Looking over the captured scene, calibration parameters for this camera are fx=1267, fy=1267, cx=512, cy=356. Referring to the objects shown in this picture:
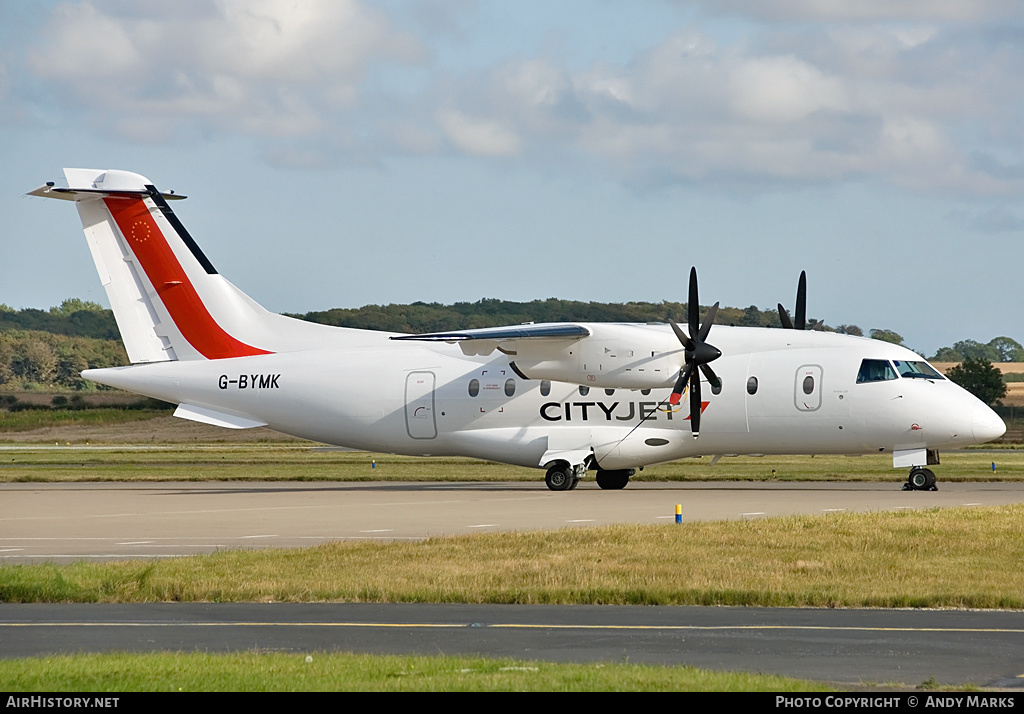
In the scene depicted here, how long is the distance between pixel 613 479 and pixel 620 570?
827 inches

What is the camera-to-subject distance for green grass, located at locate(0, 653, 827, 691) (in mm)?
9633

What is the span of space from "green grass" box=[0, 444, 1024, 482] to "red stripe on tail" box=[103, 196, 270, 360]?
22.5 ft

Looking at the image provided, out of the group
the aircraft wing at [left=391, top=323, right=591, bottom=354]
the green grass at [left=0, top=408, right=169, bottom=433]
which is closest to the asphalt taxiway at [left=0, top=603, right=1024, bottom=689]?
the aircraft wing at [left=391, top=323, right=591, bottom=354]

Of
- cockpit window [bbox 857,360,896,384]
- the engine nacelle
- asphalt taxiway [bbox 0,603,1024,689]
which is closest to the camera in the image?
asphalt taxiway [bbox 0,603,1024,689]

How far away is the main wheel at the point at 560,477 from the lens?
37.2 metres

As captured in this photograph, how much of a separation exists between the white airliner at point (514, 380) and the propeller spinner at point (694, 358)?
0.18 ft

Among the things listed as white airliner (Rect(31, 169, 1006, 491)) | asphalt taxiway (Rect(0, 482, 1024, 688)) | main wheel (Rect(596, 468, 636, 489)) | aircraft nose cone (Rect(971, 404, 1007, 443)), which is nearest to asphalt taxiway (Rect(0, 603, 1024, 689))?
asphalt taxiway (Rect(0, 482, 1024, 688))

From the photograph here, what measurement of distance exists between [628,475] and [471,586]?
2281 cm

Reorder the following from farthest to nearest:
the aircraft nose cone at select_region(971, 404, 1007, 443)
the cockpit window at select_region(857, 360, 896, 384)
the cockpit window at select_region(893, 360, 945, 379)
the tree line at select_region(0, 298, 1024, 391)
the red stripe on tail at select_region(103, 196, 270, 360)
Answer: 1. the tree line at select_region(0, 298, 1024, 391)
2. the red stripe on tail at select_region(103, 196, 270, 360)
3. the cockpit window at select_region(893, 360, 945, 379)
4. the cockpit window at select_region(857, 360, 896, 384)
5. the aircraft nose cone at select_region(971, 404, 1007, 443)

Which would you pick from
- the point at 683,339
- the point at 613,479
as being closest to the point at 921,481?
the point at 683,339

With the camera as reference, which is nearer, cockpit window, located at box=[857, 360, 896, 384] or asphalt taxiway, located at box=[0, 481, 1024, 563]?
asphalt taxiway, located at box=[0, 481, 1024, 563]

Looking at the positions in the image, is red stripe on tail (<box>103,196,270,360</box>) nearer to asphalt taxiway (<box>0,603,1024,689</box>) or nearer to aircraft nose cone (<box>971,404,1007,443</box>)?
aircraft nose cone (<box>971,404,1007,443</box>)

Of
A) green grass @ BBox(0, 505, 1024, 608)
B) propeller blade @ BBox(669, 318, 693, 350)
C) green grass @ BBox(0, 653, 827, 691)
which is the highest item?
propeller blade @ BBox(669, 318, 693, 350)

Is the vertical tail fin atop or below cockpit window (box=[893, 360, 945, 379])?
atop
